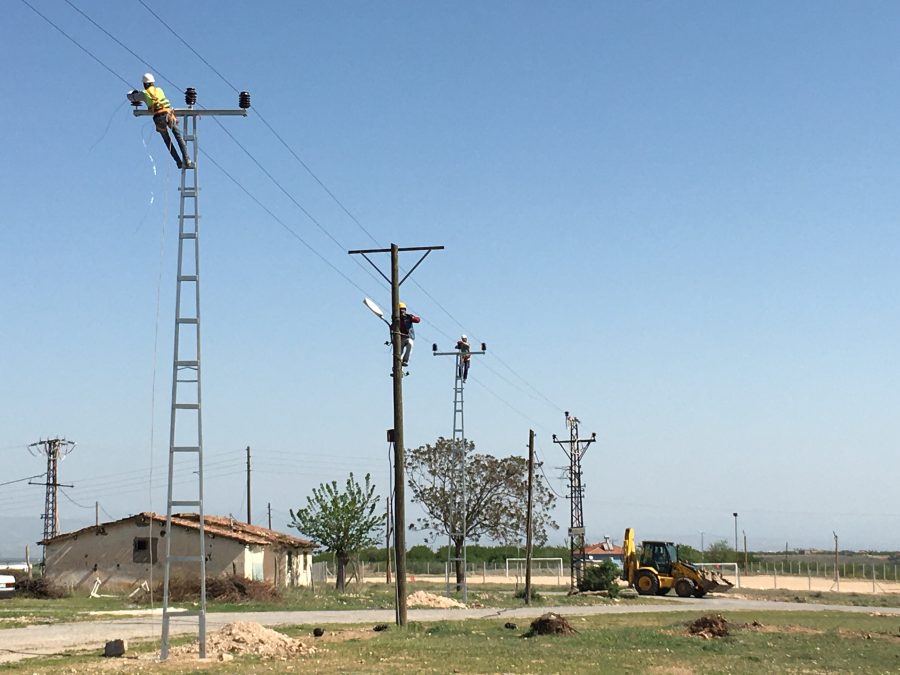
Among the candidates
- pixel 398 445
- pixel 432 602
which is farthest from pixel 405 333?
pixel 432 602

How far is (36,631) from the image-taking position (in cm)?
3053

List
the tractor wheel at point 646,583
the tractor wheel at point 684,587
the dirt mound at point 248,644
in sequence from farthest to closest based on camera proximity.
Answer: the tractor wheel at point 646,583 → the tractor wheel at point 684,587 → the dirt mound at point 248,644

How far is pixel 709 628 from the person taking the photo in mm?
29562

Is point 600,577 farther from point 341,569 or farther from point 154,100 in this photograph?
point 154,100

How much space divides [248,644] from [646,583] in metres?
38.0

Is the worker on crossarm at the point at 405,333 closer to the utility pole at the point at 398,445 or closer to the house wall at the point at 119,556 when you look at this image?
the utility pole at the point at 398,445

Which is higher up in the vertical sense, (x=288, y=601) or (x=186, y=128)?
(x=186, y=128)

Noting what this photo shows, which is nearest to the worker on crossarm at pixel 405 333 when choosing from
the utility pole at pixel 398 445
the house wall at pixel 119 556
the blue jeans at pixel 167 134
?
the utility pole at pixel 398 445

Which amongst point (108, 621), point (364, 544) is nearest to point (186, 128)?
point (108, 621)

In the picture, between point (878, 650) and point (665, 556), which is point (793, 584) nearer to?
point (665, 556)

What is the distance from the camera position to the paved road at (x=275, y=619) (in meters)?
26.9

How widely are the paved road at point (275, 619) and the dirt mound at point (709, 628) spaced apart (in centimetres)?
995

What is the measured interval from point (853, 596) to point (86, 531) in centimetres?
4281

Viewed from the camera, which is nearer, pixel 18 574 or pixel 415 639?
pixel 415 639
